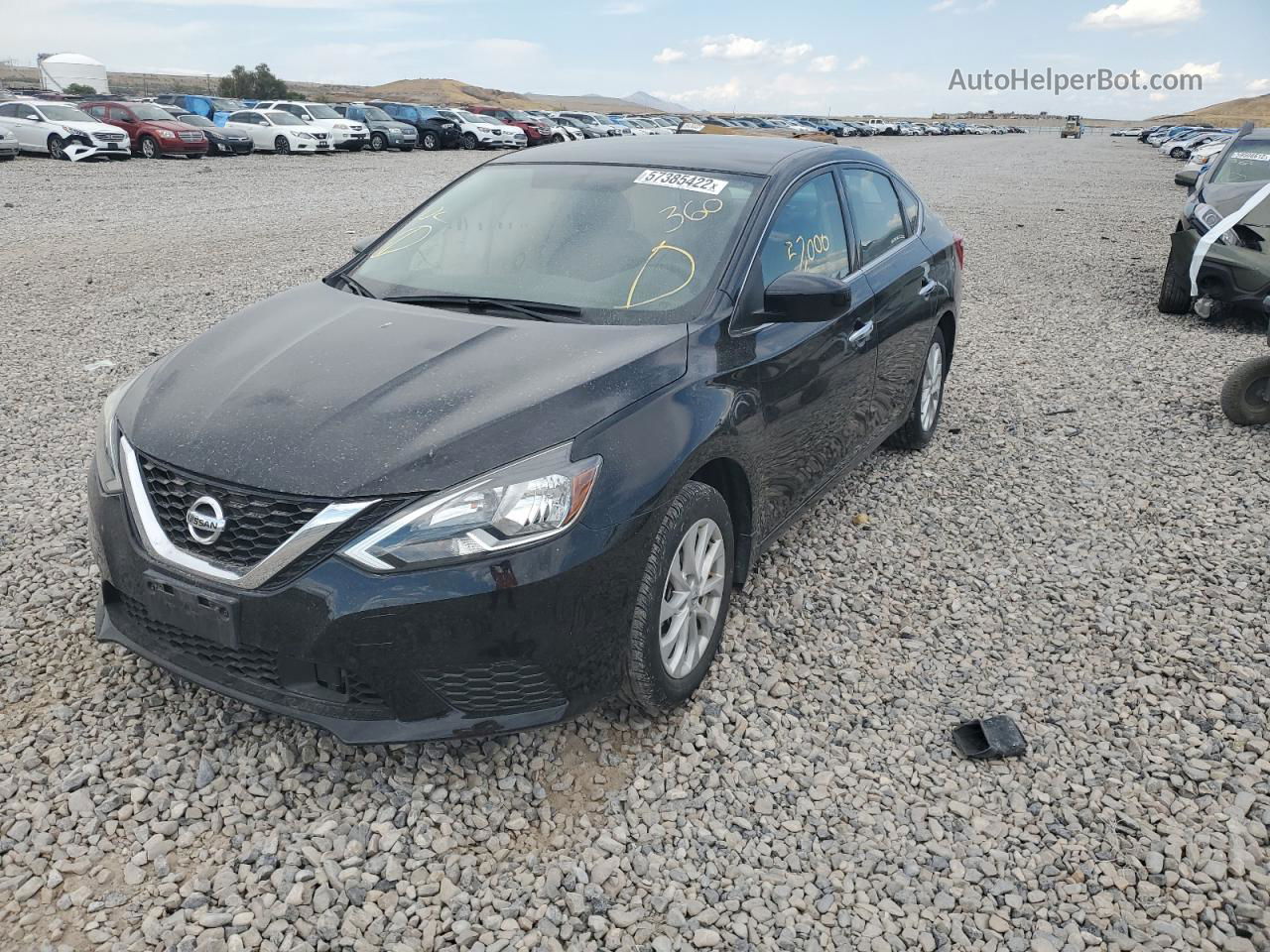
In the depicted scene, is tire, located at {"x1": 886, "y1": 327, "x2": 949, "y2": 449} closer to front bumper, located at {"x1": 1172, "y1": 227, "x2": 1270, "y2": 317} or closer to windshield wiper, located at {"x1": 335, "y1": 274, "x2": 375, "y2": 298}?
windshield wiper, located at {"x1": 335, "y1": 274, "x2": 375, "y2": 298}

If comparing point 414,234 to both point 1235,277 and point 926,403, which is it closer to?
point 926,403

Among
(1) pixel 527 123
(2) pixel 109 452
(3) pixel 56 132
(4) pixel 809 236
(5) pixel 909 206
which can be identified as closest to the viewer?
(2) pixel 109 452

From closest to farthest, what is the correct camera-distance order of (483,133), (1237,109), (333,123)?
(333,123) < (483,133) < (1237,109)

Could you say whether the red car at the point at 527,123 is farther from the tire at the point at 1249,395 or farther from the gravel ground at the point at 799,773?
the gravel ground at the point at 799,773

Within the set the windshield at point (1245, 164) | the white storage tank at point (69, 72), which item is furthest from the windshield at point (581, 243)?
the white storage tank at point (69, 72)

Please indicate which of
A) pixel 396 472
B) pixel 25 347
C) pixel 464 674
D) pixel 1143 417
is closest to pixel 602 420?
pixel 396 472

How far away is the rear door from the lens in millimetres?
4480

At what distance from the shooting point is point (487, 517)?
8.29 feet

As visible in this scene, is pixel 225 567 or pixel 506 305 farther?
pixel 506 305

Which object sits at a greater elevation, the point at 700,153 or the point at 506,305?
the point at 700,153

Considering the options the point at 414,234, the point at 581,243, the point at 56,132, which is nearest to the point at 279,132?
the point at 56,132

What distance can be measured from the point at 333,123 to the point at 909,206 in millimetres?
29906

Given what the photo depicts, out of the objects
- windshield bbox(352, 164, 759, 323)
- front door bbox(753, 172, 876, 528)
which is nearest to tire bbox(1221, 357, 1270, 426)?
front door bbox(753, 172, 876, 528)

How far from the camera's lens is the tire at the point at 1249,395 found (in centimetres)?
613
